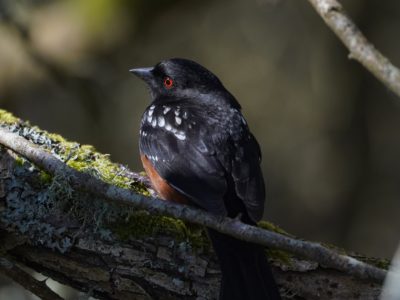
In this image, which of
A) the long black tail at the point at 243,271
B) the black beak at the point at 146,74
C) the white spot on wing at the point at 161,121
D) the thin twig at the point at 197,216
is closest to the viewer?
the thin twig at the point at 197,216

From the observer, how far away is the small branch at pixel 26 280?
341 centimetres

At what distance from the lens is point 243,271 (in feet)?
11.4

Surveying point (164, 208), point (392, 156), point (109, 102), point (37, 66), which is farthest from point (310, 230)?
point (164, 208)

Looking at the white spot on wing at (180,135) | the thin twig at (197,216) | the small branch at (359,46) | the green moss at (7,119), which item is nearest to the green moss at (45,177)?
the thin twig at (197,216)

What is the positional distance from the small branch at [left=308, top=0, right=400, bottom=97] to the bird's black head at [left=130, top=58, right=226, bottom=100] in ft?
3.42

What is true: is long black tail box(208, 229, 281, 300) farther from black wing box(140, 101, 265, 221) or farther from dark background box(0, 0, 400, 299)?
dark background box(0, 0, 400, 299)

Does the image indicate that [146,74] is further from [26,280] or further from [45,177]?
[26,280]

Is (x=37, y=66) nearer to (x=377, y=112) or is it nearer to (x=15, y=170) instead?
(x=15, y=170)

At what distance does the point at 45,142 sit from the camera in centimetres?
404

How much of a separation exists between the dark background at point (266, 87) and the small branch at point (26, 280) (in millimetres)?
1851

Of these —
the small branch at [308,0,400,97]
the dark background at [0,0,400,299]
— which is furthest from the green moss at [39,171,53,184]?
the dark background at [0,0,400,299]

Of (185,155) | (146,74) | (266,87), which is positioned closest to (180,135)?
(185,155)

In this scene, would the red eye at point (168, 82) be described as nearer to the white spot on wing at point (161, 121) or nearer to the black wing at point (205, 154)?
the black wing at point (205, 154)

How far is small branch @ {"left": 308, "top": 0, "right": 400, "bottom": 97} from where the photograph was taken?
3425 mm
